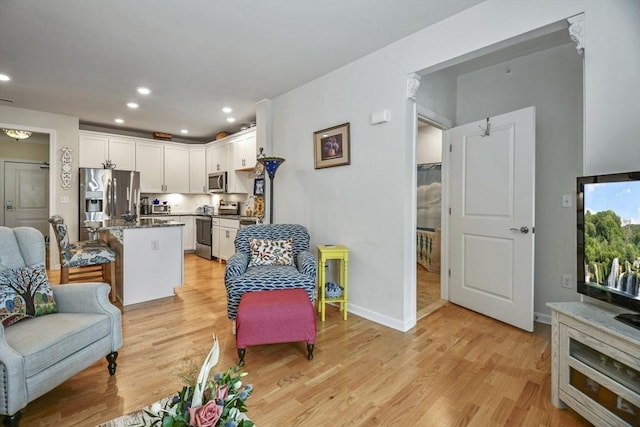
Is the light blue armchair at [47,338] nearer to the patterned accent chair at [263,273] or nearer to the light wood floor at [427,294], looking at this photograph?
the patterned accent chair at [263,273]

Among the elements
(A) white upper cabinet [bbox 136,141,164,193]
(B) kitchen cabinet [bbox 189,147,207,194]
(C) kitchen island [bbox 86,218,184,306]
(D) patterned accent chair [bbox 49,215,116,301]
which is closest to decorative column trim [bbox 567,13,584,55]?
(C) kitchen island [bbox 86,218,184,306]

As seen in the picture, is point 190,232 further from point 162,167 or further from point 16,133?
point 16,133

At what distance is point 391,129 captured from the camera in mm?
2734

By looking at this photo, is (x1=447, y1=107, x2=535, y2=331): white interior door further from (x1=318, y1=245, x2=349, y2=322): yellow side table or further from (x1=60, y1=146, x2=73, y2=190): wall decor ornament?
(x1=60, y1=146, x2=73, y2=190): wall decor ornament

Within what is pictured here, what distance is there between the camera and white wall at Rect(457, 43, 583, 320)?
269 centimetres

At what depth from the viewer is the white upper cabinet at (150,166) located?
233 inches

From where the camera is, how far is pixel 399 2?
7.06 ft

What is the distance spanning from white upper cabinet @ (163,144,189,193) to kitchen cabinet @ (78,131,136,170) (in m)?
0.61

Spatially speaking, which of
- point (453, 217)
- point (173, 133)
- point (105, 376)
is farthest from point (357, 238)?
point (173, 133)

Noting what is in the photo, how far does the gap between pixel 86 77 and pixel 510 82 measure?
4.63 meters

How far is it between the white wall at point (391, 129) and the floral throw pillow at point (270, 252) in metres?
0.56

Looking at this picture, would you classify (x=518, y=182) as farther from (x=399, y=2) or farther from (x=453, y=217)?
(x=399, y=2)

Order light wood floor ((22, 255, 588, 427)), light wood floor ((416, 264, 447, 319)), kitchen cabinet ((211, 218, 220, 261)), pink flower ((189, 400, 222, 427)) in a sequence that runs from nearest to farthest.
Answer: pink flower ((189, 400, 222, 427))
light wood floor ((22, 255, 588, 427))
light wood floor ((416, 264, 447, 319))
kitchen cabinet ((211, 218, 220, 261))

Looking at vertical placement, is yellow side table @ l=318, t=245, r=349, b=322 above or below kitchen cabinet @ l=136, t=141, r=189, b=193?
below
